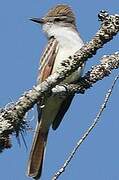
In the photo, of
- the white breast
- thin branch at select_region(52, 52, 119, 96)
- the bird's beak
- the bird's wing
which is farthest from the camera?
the bird's beak

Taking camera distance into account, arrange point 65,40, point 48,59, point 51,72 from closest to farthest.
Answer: point 51,72, point 48,59, point 65,40

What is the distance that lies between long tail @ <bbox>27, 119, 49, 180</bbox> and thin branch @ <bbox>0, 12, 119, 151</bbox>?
1.52 meters

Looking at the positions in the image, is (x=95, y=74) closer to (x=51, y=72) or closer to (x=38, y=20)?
(x=51, y=72)

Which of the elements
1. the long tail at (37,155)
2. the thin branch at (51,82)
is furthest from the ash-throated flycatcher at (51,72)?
the thin branch at (51,82)

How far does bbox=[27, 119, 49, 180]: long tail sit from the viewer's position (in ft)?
18.5

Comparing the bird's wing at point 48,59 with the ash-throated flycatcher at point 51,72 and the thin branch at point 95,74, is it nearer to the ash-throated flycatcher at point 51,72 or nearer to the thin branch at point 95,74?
the ash-throated flycatcher at point 51,72

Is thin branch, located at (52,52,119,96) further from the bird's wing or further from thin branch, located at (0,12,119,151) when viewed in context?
the bird's wing

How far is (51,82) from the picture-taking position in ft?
13.5

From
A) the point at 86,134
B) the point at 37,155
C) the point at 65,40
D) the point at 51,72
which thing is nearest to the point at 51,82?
the point at 86,134

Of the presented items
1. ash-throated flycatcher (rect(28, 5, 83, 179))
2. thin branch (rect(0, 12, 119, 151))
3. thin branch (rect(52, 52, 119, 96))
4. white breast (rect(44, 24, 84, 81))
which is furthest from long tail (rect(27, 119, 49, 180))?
thin branch (rect(0, 12, 119, 151))

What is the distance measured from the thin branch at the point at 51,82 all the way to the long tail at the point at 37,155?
1.52 meters

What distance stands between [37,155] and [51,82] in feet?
8.82

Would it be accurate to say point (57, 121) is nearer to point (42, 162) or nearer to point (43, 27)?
point (42, 162)

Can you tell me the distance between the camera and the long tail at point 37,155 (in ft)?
18.5
